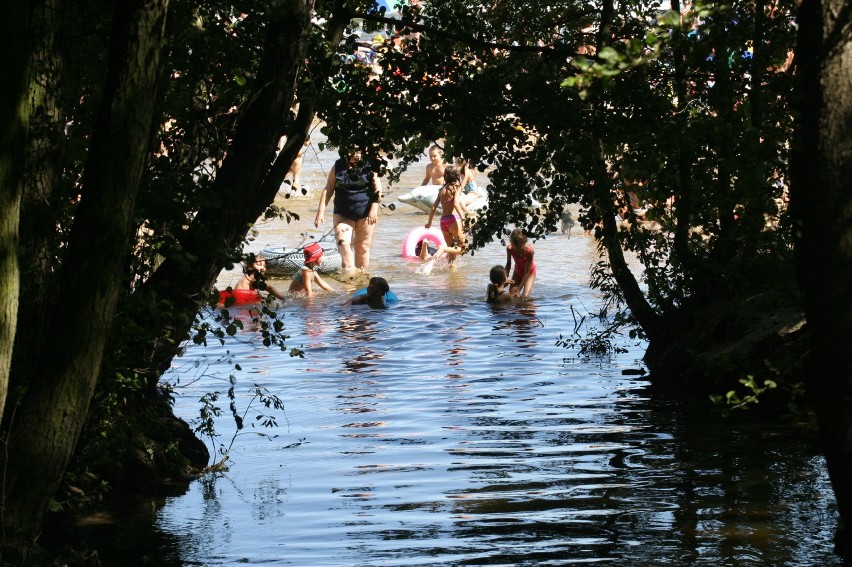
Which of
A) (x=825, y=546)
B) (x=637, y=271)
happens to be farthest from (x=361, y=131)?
(x=637, y=271)

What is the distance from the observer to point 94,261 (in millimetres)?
4770

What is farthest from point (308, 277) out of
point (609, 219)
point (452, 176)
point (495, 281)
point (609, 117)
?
point (609, 117)

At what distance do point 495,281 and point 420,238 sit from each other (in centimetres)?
476

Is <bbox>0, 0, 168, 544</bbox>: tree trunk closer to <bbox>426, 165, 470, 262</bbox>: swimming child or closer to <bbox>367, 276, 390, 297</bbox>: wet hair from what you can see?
<bbox>367, 276, 390, 297</bbox>: wet hair

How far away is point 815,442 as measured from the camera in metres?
9.21

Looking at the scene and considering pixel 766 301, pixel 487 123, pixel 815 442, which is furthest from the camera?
pixel 766 301

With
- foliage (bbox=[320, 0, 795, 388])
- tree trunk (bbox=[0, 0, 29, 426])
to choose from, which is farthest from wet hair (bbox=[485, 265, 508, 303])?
tree trunk (bbox=[0, 0, 29, 426])

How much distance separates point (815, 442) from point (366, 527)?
3.87m

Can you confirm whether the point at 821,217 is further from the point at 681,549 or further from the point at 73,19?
the point at 73,19

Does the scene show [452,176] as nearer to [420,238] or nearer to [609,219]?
[420,238]

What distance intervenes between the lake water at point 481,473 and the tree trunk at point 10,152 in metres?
2.52

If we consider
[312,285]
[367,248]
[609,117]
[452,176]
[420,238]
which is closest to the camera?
[609,117]

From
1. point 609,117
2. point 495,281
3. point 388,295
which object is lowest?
point 388,295

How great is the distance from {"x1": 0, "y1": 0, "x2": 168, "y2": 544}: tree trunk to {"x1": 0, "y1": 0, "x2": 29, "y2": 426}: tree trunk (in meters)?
0.31
